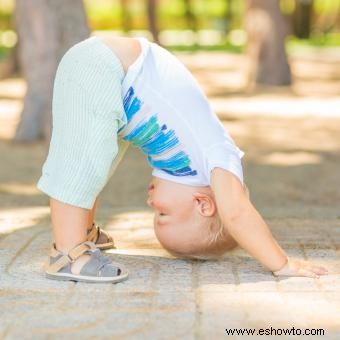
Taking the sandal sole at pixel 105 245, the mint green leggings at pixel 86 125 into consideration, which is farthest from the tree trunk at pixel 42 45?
A: the mint green leggings at pixel 86 125

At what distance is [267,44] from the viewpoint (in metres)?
13.6

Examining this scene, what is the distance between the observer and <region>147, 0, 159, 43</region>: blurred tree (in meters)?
20.4

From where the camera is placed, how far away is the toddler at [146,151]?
140 inches

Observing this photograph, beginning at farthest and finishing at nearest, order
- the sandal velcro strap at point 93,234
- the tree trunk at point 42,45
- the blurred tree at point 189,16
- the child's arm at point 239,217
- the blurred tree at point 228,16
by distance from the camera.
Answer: the blurred tree at point 189,16
the blurred tree at point 228,16
the tree trunk at point 42,45
the sandal velcro strap at point 93,234
the child's arm at point 239,217

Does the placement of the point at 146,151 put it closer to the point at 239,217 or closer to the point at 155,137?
the point at 155,137

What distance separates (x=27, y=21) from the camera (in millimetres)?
8891

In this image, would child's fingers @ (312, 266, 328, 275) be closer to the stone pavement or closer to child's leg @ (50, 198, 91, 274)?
the stone pavement

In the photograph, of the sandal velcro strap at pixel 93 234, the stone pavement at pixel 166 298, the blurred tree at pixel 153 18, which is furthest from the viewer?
the blurred tree at pixel 153 18

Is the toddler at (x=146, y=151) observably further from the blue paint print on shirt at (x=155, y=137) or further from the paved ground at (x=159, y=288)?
the paved ground at (x=159, y=288)

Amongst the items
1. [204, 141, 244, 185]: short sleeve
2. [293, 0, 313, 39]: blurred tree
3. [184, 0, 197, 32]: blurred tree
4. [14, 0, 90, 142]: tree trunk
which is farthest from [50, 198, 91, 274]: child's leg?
[184, 0, 197, 32]: blurred tree

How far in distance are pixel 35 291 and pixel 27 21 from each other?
5.75m

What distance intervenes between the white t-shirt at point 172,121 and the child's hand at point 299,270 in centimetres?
41

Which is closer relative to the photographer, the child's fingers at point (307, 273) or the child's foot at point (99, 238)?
the child's fingers at point (307, 273)

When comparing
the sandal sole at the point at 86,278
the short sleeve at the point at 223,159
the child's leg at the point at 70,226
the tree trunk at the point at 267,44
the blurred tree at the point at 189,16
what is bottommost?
the blurred tree at the point at 189,16
